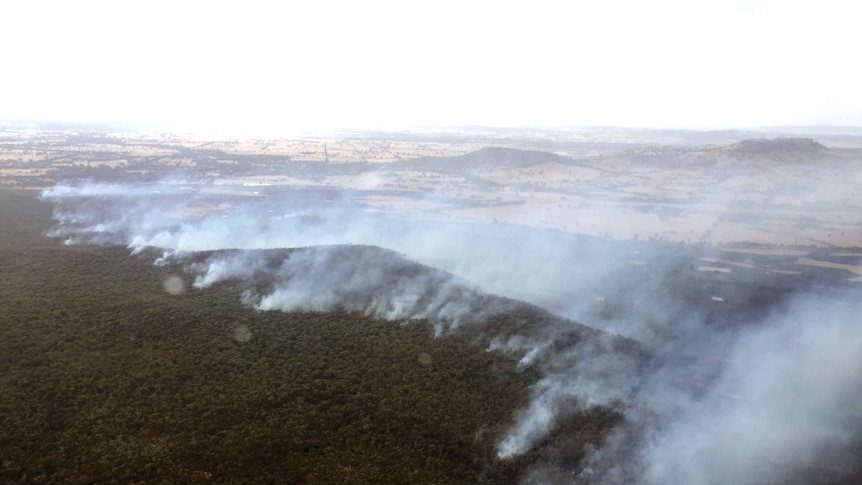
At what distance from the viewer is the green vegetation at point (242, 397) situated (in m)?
30.4

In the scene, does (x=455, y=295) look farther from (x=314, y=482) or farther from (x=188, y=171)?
(x=188, y=171)

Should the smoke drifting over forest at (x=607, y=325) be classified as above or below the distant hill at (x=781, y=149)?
below

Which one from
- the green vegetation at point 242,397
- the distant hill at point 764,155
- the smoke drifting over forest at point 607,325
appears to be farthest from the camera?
the distant hill at point 764,155

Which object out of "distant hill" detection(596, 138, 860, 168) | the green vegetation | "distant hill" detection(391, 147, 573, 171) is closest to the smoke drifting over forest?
the green vegetation

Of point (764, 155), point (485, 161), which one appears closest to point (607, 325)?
point (485, 161)

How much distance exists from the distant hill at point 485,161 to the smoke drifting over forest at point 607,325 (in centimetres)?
7755

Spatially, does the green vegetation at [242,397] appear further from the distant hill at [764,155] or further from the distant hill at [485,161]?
the distant hill at [764,155]

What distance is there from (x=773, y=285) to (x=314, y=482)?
180 feet

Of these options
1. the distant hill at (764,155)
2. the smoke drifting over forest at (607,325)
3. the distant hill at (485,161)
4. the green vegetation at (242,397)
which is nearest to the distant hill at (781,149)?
the distant hill at (764,155)

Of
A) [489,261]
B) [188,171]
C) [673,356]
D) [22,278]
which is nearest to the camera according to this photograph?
[673,356]

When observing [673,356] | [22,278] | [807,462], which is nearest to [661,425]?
[807,462]

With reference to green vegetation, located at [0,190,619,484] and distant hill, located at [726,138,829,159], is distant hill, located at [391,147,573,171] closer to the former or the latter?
distant hill, located at [726,138,829,159]

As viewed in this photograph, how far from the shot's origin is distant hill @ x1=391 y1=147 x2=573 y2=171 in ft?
555

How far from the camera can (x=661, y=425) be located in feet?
115
